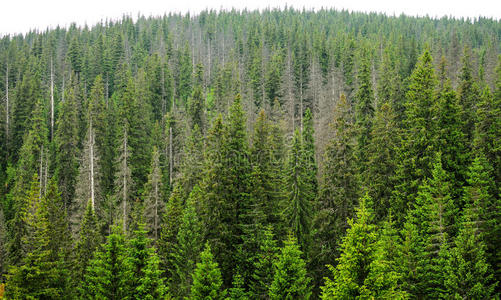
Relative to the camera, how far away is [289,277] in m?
25.6

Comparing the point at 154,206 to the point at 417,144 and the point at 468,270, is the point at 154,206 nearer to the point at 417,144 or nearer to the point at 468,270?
the point at 417,144

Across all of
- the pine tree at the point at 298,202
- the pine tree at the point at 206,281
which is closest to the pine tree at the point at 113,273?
the pine tree at the point at 206,281

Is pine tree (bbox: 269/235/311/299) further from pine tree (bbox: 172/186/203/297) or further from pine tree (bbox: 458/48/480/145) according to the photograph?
pine tree (bbox: 458/48/480/145)

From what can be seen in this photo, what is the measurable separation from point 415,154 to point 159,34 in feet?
354

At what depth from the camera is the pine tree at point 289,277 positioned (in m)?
25.1

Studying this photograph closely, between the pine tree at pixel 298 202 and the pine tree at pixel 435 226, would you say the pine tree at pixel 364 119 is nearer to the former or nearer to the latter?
the pine tree at pixel 298 202

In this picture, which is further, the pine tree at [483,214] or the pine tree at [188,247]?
the pine tree at [188,247]

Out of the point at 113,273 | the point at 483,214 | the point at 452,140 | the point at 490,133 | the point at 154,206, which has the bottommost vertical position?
the point at 113,273

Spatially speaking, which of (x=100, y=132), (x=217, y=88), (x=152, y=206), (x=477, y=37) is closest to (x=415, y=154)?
(x=152, y=206)

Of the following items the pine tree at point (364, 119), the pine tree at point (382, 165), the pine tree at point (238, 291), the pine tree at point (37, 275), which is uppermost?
the pine tree at point (364, 119)

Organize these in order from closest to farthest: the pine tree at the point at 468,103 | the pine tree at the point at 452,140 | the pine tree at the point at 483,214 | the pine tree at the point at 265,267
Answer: the pine tree at the point at 483,214, the pine tree at the point at 265,267, the pine tree at the point at 452,140, the pine tree at the point at 468,103

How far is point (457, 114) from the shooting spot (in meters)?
30.9

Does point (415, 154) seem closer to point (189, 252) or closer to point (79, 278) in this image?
point (189, 252)

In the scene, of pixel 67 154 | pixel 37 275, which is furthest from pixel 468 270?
pixel 67 154
